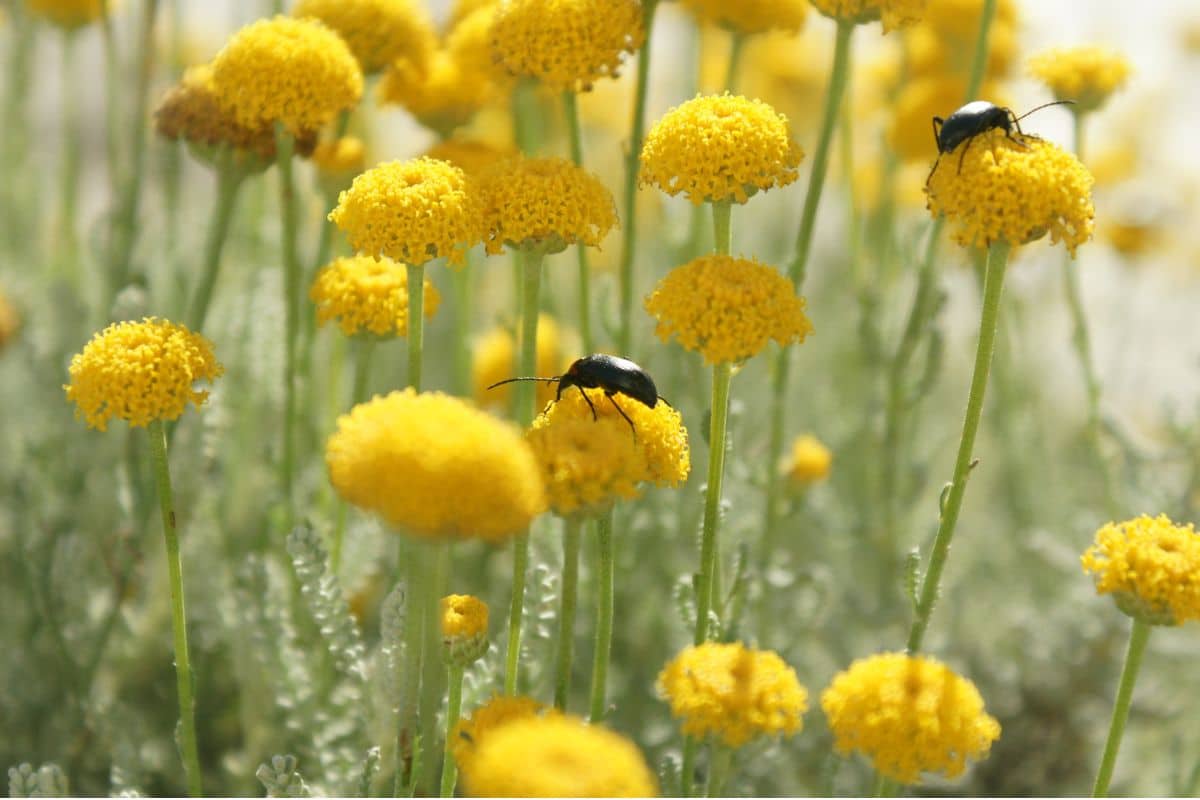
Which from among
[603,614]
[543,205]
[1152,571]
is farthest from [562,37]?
[1152,571]

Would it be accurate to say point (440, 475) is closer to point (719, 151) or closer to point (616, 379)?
point (616, 379)

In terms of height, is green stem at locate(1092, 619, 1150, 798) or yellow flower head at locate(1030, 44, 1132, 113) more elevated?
yellow flower head at locate(1030, 44, 1132, 113)

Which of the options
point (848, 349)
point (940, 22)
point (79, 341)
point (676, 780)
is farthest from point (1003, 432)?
point (79, 341)

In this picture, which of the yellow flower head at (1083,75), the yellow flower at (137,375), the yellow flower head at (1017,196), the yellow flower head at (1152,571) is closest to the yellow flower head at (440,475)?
the yellow flower at (137,375)

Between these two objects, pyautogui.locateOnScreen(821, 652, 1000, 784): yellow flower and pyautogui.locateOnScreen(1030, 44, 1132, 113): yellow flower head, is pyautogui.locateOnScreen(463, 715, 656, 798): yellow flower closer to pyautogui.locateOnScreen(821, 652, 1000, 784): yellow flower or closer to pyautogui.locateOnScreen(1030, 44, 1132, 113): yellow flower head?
pyautogui.locateOnScreen(821, 652, 1000, 784): yellow flower

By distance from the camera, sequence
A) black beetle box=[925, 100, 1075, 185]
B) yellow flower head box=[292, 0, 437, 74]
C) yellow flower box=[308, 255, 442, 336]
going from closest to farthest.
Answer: black beetle box=[925, 100, 1075, 185] → yellow flower box=[308, 255, 442, 336] → yellow flower head box=[292, 0, 437, 74]

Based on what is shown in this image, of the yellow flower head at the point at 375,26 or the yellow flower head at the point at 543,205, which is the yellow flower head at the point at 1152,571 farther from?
the yellow flower head at the point at 375,26

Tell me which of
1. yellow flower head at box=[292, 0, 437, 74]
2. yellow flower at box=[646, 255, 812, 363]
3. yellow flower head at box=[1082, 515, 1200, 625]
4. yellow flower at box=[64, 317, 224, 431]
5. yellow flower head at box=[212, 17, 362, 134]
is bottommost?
yellow flower head at box=[1082, 515, 1200, 625]

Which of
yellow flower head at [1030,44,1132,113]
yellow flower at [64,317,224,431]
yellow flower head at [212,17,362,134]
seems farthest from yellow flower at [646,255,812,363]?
yellow flower head at [1030,44,1132,113]
